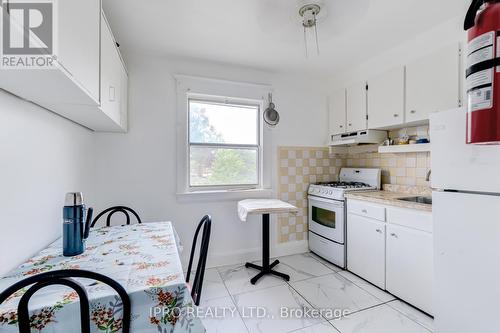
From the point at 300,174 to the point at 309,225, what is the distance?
0.73m

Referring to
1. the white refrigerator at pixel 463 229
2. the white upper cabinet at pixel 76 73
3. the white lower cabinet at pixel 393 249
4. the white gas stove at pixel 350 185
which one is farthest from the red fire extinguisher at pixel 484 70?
the white upper cabinet at pixel 76 73

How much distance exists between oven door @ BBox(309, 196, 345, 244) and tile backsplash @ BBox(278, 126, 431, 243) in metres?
0.16

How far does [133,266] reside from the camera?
1091mm

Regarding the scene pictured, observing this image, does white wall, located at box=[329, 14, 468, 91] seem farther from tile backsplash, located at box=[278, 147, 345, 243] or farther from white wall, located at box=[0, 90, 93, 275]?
white wall, located at box=[0, 90, 93, 275]

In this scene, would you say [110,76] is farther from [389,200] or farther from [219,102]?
[389,200]

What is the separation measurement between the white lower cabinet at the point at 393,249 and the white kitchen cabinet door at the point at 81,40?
248 cm

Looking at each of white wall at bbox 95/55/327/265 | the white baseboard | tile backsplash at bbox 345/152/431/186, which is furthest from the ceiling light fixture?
the white baseboard

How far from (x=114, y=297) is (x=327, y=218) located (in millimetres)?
2545

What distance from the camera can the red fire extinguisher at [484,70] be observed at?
3.36 feet

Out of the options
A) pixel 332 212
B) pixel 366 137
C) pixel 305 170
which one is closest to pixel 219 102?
pixel 305 170

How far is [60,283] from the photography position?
74 centimetres

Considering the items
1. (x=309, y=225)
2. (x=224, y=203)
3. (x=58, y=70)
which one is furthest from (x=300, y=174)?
(x=58, y=70)

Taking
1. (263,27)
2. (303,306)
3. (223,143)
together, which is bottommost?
(303,306)

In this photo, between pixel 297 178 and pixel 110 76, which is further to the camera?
pixel 297 178
